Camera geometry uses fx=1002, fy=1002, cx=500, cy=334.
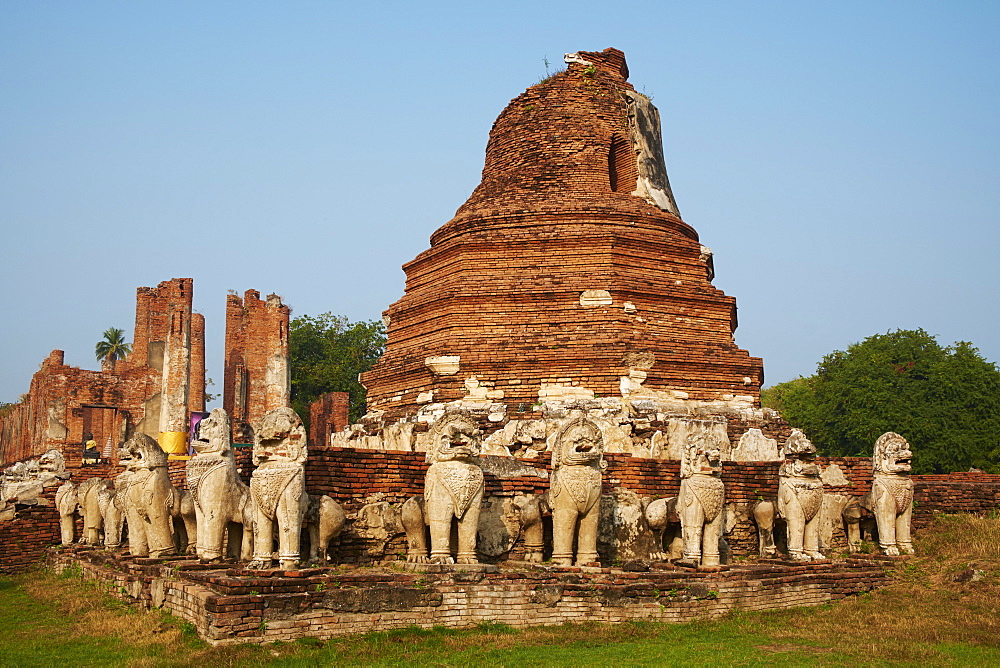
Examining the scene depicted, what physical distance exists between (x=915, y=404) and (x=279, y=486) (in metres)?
23.8

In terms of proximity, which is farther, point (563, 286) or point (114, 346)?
point (114, 346)

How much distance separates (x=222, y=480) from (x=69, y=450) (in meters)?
17.3

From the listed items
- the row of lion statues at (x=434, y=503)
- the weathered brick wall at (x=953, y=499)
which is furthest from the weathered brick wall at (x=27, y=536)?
the weathered brick wall at (x=953, y=499)

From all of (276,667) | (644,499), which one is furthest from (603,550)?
(276,667)

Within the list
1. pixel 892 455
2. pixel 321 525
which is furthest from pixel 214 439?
pixel 892 455

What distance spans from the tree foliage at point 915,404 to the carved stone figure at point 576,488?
20224mm

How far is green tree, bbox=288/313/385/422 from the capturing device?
3897cm

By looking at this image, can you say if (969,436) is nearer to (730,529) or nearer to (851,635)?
(730,529)

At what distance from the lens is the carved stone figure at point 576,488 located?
9.33 metres

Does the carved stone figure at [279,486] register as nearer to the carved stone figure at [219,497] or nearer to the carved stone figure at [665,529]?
the carved stone figure at [219,497]

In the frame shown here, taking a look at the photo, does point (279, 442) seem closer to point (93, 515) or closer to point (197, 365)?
point (93, 515)

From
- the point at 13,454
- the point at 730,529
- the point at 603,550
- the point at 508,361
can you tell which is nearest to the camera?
the point at 603,550

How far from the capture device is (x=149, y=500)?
9648 millimetres

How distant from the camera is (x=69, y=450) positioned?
24.2 m
